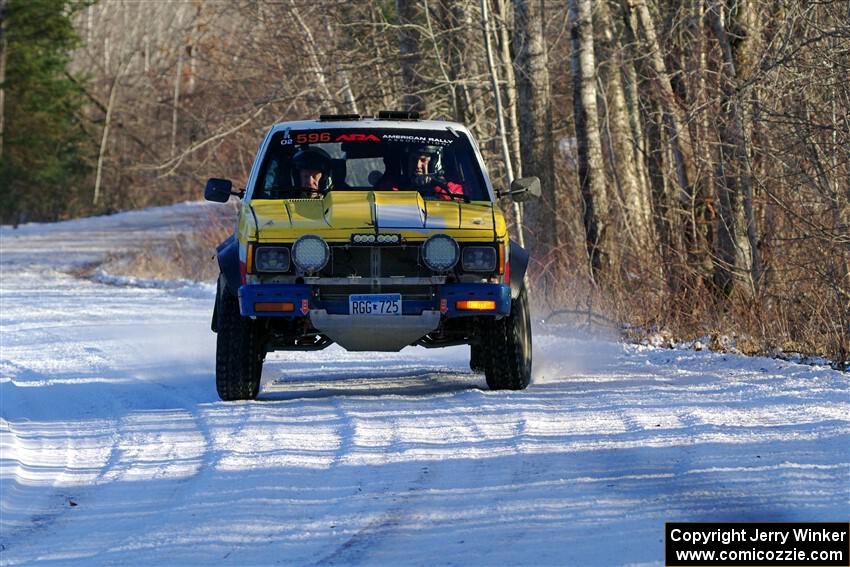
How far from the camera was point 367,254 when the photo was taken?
28.7ft

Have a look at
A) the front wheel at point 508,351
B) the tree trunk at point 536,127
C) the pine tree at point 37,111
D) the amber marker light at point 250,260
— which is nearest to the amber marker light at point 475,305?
the front wheel at point 508,351

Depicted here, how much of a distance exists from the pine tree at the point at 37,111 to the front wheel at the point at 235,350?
4128 centimetres

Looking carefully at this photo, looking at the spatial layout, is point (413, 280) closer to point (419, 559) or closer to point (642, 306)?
point (419, 559)

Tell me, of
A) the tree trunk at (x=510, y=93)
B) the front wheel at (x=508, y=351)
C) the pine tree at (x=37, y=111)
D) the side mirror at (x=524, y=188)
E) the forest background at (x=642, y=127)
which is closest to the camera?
the front wheel at (x=508, y=351)

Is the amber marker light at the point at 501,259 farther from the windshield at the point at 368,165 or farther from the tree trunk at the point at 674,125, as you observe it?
the tree trunk at the point at 674,125

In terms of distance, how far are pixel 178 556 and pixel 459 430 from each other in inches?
112

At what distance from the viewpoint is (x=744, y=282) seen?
48.2 feet

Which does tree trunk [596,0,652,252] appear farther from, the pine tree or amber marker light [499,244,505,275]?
the pine tree

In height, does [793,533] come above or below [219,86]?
below

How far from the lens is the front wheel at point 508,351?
9.32m

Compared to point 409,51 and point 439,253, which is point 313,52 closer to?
point 409,51

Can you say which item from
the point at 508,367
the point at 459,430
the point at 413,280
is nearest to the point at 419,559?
the point at 459,430

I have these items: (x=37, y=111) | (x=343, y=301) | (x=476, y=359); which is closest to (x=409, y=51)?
(x=476, y=359)

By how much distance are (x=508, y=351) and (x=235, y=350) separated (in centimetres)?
175
